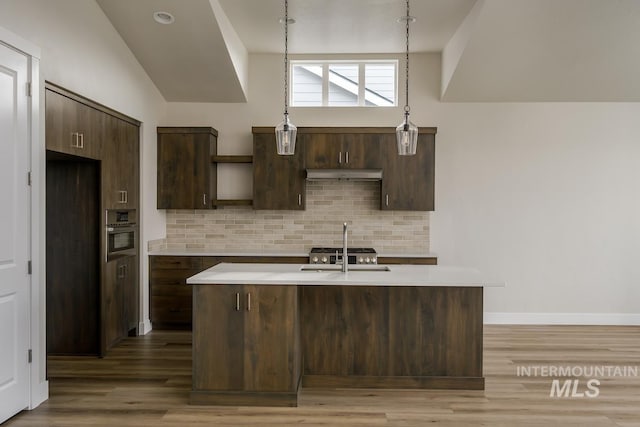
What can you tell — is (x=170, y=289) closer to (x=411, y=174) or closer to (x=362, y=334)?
(x=362, y=334)

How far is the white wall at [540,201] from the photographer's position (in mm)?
6020

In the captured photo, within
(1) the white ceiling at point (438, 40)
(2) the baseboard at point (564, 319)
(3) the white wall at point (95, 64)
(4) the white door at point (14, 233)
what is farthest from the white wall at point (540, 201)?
(4) the white door at point (14, 233)

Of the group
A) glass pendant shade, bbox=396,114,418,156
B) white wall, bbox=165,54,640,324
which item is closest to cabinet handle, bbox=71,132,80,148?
glass pendant shade, bbox=396,114,418,156

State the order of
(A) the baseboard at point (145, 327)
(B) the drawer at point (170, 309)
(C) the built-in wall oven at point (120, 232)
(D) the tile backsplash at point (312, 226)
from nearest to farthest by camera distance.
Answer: (C) the built-in wall oven at point (120, 232) < (A) the baseboard at point (145, 327) < (B) the drawer at point (170, 309) < (D) the tile backsplash at point (312, 226)

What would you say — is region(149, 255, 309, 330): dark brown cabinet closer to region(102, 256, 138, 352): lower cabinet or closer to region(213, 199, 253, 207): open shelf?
region(102, 256, 138, 352): lower cabinet

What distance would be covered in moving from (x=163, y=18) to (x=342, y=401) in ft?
11.9

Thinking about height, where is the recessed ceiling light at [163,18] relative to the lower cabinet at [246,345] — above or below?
above

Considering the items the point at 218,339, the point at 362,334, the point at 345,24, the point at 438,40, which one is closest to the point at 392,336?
the point at 362,334

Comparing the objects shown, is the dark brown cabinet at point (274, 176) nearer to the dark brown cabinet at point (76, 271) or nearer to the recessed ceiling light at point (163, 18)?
the recessed ceiling light at point (163, 18)

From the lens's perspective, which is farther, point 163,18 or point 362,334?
point 163,18

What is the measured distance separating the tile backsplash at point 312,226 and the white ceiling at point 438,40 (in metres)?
1.42

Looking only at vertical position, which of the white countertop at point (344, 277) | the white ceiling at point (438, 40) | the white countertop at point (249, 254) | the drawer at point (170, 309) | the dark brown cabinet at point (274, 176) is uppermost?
the white ceiling at point (438, 40)

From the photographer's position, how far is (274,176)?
5879 millimetres

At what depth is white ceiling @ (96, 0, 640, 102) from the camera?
4605 mm
